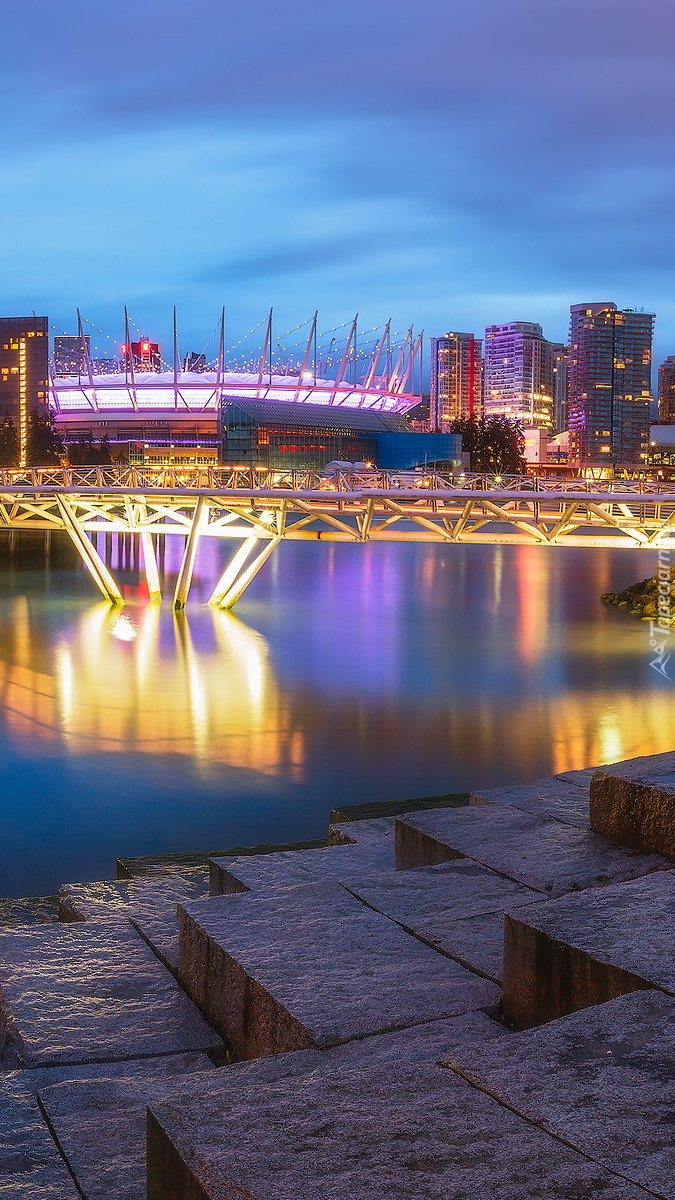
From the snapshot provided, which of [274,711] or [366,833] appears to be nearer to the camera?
[366,833]

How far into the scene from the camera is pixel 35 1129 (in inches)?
133

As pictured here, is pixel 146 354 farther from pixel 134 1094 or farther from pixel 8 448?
pixel 134 1094

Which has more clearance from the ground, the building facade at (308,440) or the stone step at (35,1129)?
the building facade at (308,440)

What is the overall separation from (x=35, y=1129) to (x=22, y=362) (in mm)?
154565

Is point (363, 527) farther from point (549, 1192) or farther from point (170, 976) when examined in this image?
point (549, 1192)

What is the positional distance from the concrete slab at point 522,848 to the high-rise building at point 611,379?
188 metres

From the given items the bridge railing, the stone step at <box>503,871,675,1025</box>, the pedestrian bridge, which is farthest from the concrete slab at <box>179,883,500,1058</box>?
the bridge railing

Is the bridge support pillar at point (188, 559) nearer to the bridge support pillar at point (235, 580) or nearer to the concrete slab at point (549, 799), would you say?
the bridge support pillar at point (235, 580)

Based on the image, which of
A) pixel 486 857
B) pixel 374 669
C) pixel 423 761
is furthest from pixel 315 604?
pixel 486 857

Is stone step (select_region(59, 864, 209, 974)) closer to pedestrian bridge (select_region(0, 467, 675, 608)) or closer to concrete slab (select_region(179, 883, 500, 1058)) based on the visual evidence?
concrete slab (select_region(179, 883, 500, 1058))

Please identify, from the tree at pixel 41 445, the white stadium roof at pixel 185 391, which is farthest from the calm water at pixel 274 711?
the white stadium roof at pixel 185 391

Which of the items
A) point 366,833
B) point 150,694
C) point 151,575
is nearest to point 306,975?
point 366,833

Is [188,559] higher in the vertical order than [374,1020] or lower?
higher

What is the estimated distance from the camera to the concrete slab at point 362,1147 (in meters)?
2.27
